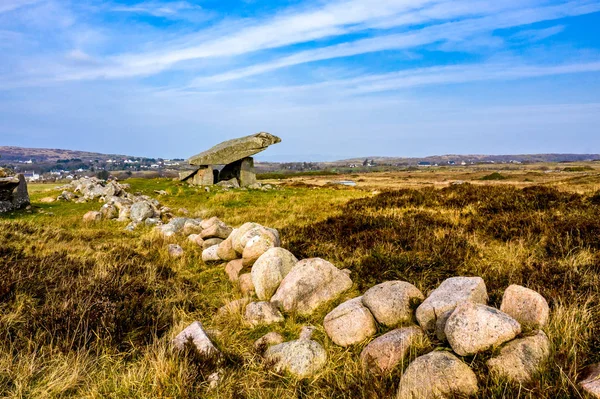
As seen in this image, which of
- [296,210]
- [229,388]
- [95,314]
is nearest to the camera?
[229,388]

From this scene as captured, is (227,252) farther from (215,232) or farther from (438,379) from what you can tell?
(438,379)

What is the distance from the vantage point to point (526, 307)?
381 centimetres

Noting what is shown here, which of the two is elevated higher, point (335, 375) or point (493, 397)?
point (493, 397)

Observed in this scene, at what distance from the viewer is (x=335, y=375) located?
383 centimetres

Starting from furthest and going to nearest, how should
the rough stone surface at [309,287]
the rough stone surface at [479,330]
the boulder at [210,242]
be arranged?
1. the boulder at [210,242]
2. the rough stone surface at [309,287]
3. the rough stone surface at [479,330]

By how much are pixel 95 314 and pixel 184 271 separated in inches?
112

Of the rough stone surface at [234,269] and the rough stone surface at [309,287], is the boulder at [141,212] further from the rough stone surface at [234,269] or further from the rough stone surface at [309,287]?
the rough stone surface at [309,287]

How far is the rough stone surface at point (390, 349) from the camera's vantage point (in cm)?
380

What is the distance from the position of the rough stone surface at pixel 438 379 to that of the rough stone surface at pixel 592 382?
30.3 inches

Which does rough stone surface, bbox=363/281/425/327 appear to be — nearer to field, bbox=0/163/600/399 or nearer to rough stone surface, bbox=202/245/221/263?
field, bbox=0/163/600/399

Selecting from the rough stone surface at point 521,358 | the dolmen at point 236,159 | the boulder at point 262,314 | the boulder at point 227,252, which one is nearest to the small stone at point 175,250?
the boulder at point 227,252

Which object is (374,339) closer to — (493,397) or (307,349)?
(307,349)

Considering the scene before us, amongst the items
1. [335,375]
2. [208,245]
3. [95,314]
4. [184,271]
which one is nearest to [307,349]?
[335,375]

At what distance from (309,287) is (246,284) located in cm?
146
